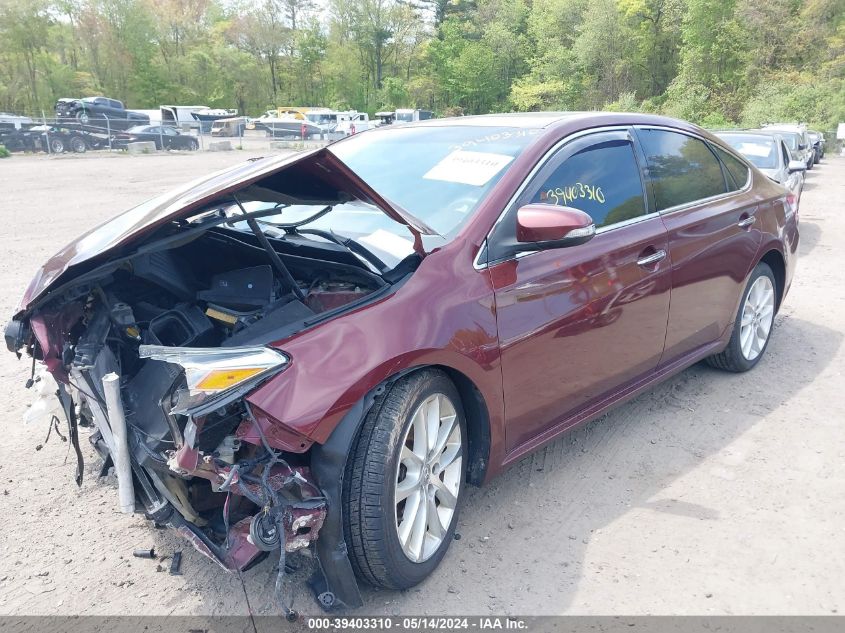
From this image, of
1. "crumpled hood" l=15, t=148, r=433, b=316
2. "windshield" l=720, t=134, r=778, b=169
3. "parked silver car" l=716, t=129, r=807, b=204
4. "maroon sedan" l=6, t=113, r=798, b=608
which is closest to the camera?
"maroon sedan" l=6, t=113, r=798, b=608

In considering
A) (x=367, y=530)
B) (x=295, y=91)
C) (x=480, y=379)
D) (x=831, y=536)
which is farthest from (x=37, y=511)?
(x=295, y=91)

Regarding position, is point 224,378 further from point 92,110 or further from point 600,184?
point 92,110

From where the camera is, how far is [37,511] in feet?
9.90

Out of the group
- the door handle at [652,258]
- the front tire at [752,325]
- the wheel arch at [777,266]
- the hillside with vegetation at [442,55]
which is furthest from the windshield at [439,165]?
the hillside with vegetation at [442,55]

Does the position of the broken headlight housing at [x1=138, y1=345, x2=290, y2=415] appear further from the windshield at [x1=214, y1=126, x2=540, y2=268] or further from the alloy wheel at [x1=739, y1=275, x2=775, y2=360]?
the alloy wheel at [x1=739, y1=275, x2=775, y2=360]

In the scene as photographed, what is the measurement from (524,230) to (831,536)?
1911 millimetres

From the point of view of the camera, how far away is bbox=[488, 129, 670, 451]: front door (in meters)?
2.77

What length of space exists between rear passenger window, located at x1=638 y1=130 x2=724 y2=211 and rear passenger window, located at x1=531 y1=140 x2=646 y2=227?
20 cm

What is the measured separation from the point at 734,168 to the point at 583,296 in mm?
2160

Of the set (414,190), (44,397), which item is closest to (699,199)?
(414,190)

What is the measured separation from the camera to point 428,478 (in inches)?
99.7

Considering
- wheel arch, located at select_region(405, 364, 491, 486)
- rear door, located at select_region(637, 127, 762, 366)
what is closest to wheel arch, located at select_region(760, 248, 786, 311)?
rear door, located at select_region(637, 127, 762, 366)

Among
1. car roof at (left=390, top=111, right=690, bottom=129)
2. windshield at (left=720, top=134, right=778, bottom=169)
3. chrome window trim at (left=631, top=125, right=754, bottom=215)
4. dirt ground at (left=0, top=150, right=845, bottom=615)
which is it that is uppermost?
car roof at (left=390, top=111, right=690, bottom=129)

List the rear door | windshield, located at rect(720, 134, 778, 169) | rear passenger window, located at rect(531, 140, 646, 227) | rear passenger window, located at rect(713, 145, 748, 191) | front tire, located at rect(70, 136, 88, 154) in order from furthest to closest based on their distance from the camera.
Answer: front tire, located at rect(70, 136, 88, 154) → windshield, located at rect(720, 134, 778, 169) → rear passenger window, located at rect(713, 145, 748, 191) → the rear door → rear passenger window, located at rect(531, 140, 646, 227)
